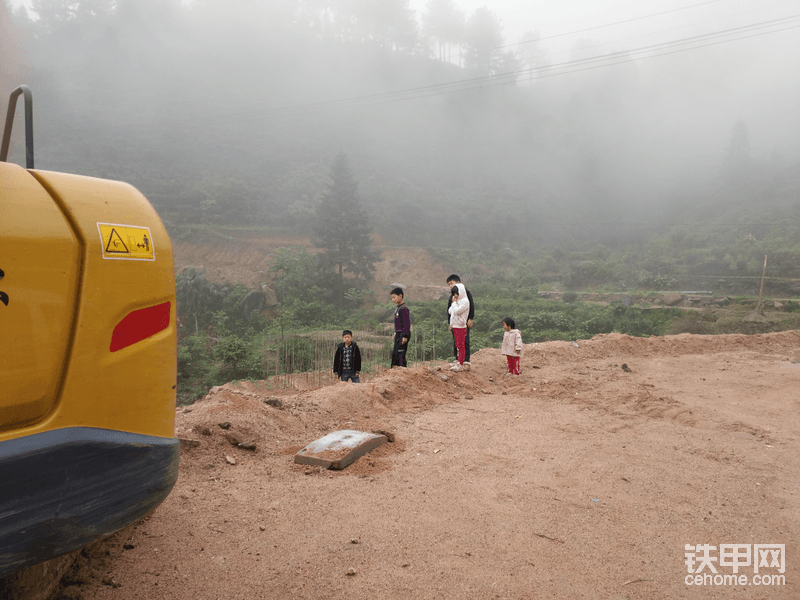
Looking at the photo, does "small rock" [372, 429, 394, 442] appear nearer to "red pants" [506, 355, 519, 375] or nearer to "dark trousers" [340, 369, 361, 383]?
"dark trousers" [340, 369, 361, 383]

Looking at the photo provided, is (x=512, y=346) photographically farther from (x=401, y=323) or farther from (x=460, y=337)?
(x=401, y=323)

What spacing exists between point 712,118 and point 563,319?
185ft

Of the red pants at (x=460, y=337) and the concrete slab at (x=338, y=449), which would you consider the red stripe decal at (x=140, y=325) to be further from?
the red pants at (x=460, y=337)

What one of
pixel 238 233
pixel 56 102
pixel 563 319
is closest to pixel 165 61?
pixel 56 102

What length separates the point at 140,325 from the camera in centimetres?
167

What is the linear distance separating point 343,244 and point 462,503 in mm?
22858

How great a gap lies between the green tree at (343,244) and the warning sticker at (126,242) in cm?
2149

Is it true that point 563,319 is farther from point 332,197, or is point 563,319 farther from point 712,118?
point 712,118

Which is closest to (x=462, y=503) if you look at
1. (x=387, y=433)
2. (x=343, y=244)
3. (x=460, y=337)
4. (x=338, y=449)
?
(x=338, y=449)

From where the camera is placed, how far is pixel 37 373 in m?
1.41

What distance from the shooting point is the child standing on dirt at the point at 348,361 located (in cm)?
711

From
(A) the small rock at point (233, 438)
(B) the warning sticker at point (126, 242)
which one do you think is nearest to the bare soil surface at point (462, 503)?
(A) the small rock at point (233, 438)

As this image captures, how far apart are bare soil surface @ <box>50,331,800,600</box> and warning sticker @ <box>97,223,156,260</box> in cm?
145

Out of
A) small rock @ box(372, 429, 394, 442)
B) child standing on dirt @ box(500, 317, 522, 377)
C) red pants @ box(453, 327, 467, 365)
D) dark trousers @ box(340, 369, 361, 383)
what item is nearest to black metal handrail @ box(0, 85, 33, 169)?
small rock @ box(372, 429, 394, 442)
